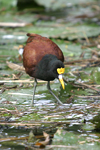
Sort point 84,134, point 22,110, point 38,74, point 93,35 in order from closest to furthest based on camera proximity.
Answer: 1. point 84,134
2. point 22,110
3. point 38,74
4. point 93,35

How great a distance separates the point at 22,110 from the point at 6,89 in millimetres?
998

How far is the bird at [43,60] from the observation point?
4.43 metres

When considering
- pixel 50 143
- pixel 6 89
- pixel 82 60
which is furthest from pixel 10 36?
pixel 50 143

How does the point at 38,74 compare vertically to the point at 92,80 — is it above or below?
above

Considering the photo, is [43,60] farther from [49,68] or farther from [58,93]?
[58,93]

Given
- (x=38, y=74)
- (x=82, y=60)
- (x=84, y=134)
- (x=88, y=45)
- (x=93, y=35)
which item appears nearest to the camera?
(x=84, y=134)

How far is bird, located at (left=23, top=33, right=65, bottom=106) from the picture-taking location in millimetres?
4432

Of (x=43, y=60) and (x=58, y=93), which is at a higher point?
(x=43, y=60)

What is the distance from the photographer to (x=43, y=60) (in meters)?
4.64

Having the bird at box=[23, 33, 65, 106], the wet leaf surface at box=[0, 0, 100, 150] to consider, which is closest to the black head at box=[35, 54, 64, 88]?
the bird at box=[23, 33, 65, 106]

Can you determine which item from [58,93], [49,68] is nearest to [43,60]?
[49,68]

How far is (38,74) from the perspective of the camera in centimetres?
468

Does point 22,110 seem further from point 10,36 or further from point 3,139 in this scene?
point 10,36

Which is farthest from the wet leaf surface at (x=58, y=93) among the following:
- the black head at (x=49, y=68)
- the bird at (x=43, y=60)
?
the black head at (x=49, y=68)
